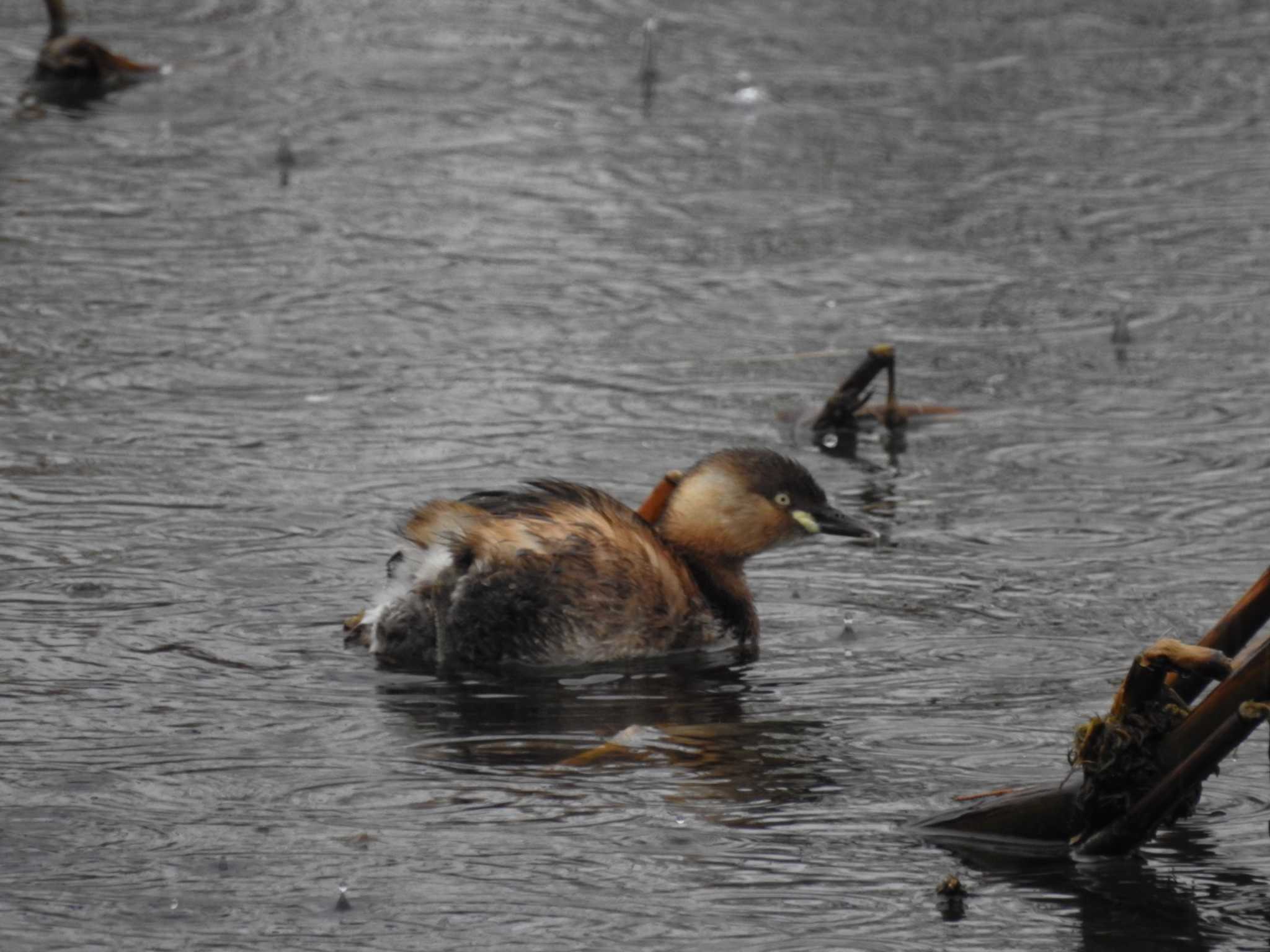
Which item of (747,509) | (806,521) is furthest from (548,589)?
(806,521)

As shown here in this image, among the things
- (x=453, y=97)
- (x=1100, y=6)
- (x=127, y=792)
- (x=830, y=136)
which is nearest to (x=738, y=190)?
(x=830, y=136)

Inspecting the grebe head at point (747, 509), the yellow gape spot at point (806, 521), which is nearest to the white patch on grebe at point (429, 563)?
the grebe head at point (747, 509)

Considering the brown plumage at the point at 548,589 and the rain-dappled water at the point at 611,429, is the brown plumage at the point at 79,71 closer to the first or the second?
the rain-dappled water at the point at 611,429

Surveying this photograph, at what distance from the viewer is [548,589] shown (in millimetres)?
7469

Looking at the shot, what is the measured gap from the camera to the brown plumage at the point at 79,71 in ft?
50.8

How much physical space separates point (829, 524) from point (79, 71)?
29.9 feet

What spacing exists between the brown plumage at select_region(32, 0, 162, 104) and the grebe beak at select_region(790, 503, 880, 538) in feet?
28.7

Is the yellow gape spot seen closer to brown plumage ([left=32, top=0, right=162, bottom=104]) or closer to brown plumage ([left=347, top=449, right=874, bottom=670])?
brown plumage ([left=347, top=449, right=874, bottom=670])

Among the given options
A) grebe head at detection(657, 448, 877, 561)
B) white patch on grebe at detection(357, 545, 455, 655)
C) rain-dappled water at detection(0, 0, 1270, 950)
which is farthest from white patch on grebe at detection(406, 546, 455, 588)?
grebe head at detection(657, 448, 877, 561)

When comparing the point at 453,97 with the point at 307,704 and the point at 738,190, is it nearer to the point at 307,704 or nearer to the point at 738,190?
the point at 738,190

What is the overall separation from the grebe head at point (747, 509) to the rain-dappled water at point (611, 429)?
25 centimetres

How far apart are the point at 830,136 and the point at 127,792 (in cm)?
963

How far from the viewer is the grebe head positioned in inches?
317

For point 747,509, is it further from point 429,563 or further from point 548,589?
point 429,563
